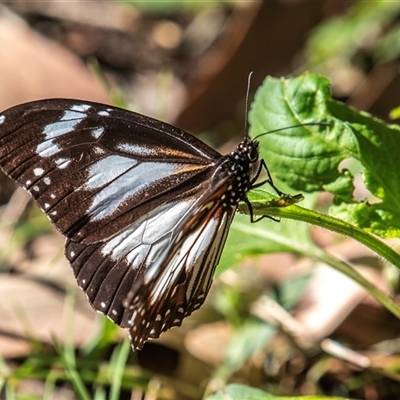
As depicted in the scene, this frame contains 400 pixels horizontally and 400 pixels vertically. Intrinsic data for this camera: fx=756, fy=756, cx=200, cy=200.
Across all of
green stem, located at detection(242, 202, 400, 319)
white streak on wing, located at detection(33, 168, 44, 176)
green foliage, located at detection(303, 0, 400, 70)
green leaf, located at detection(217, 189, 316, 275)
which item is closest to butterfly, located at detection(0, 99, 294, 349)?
white streak on wing, located at detection(33, 168, 44, 176)

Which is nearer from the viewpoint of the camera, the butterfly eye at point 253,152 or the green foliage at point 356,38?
the butterfly eye at point 253,152

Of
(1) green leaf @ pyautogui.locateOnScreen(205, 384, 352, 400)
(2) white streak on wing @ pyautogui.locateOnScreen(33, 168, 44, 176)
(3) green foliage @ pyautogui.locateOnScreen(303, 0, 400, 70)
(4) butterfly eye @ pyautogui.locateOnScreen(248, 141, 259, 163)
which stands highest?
(3) green foliage @ pyautogui.locateOnScreen(303, 0, 400, 70)

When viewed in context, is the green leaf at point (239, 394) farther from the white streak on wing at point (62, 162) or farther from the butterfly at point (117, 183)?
the white streak on wing at point (62, 162)

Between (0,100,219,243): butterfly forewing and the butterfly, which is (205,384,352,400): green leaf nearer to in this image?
the butterfly

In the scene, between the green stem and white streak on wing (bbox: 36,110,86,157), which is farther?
white streak on wing (bbox: 36,110,86,157)

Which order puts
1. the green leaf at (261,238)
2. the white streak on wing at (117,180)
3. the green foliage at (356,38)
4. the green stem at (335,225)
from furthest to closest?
1. the green foliage at (356,38)
2. the green leaf at (261,238)
3. the white streak on wing at (117,180)
4. the green stem at (335,225)

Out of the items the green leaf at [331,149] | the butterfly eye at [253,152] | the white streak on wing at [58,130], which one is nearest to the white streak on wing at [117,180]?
the white streak on wing at [58,130]

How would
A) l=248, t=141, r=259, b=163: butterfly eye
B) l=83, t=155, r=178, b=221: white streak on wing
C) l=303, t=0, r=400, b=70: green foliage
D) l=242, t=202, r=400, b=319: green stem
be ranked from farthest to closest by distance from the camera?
1. l=303, t=0, r=400, b=70: green foliage
2. l=83, t=155, r=178, b=221: white streak on wing
3. l=248, t=141, r=259, b=163: butterfly eye
4. l=242, t=202, r=400, b=319: green stem

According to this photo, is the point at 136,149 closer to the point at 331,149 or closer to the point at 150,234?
the point at 150,234

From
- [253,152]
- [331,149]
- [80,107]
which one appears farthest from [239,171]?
[80,107]
